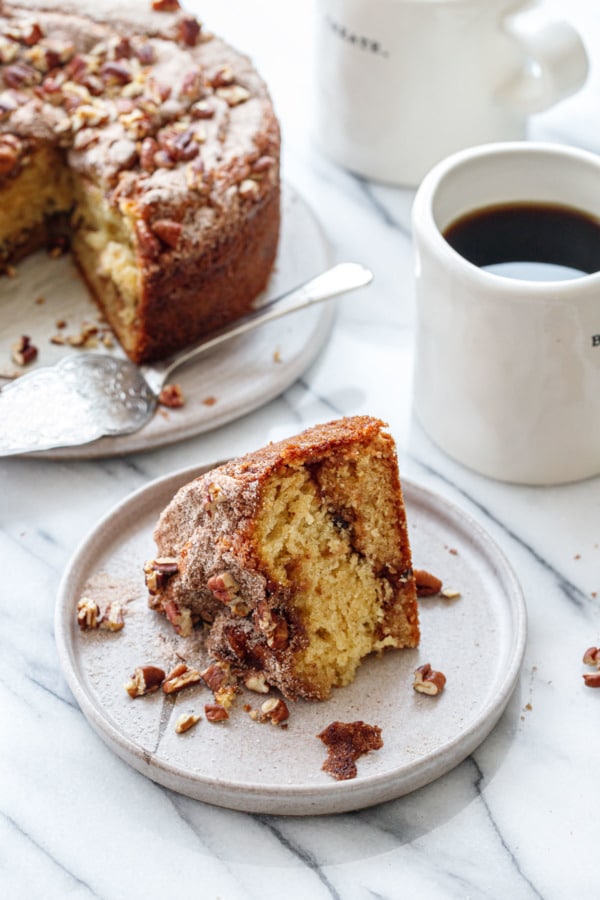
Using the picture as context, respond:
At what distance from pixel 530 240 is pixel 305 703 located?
965mm

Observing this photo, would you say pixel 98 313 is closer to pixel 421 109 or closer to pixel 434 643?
pixel 421 109

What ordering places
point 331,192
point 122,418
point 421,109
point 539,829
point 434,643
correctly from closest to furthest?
point 539,829
point 434,643
point 122,418
point 421,109
point 331,192

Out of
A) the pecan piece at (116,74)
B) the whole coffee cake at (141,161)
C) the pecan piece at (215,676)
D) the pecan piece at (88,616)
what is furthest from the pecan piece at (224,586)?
the pecan piece at (116,74)

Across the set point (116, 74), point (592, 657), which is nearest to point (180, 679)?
point (592, 657)

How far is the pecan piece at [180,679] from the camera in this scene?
71.3 inches

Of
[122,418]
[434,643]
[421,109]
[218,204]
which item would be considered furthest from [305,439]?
[421,109]

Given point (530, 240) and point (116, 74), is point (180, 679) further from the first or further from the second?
point (116, 74)

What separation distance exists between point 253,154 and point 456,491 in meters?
0.79

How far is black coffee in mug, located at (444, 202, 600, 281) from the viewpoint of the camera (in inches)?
86.2

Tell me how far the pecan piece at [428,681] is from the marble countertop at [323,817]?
0.37ft

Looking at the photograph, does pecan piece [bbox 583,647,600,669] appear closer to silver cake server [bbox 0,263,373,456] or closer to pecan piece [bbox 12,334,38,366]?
silver cake server [bbox 0,263,373,456]

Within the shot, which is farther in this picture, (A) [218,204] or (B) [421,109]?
(B) [421,109]

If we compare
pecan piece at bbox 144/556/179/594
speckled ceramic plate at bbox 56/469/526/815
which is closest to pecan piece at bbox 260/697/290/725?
speckled ceramic plate at bbox 56/469/526/815

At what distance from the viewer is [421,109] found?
2.64 metres
